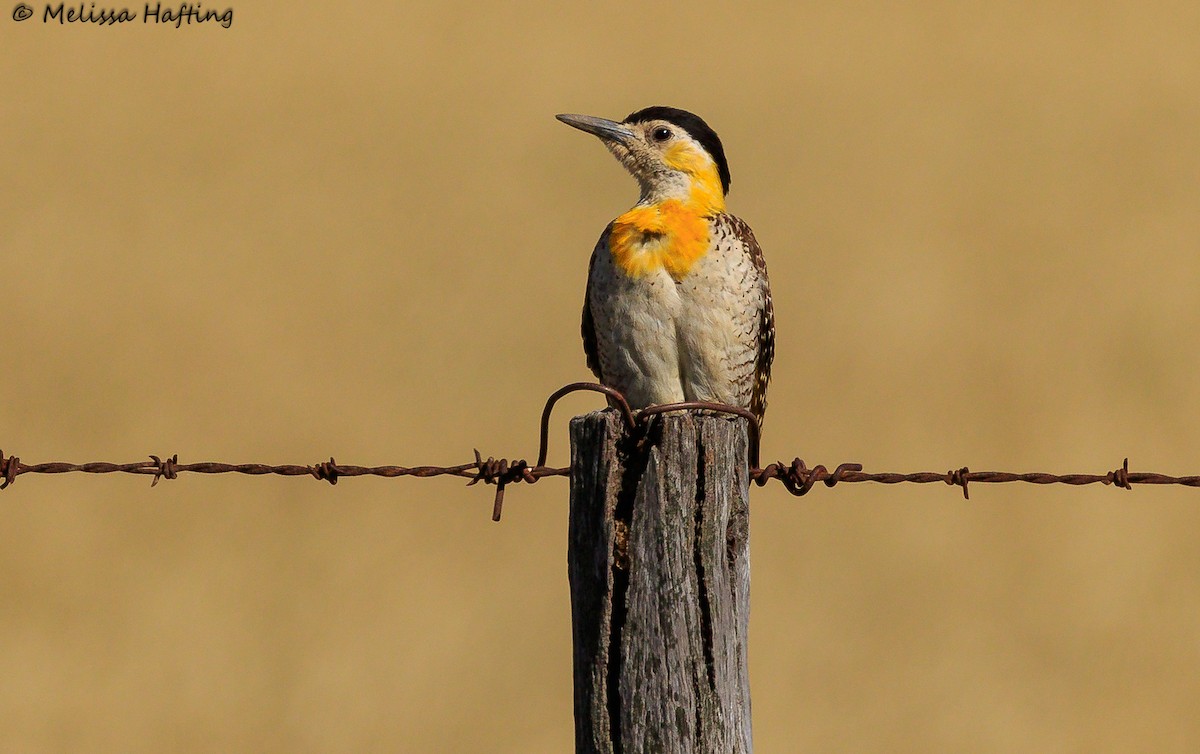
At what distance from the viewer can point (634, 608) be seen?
3539 mm

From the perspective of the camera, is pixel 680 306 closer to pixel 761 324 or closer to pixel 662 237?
pixel 662 237

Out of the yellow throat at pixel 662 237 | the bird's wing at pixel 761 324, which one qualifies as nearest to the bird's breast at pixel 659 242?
the yellow throat at pixel 662 237

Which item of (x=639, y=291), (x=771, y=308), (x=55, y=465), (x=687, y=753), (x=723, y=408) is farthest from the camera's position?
(x=771, y=308)

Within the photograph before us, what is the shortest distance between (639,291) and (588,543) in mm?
2686

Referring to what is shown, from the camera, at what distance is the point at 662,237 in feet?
20.4

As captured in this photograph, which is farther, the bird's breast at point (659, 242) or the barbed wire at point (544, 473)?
the bird's breast at point (659, 242)

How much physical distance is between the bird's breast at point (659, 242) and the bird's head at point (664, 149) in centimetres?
43

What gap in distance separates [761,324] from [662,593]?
307 centimetres

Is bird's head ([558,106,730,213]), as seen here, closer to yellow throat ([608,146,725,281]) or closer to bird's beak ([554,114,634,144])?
bird's beak ([554,114,634,144])

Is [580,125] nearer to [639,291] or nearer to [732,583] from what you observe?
[639,291]

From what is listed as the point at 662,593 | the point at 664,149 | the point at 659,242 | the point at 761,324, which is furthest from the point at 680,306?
the point at 662,593

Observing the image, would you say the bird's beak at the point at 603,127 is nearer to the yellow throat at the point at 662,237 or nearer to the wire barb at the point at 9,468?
the yellow throat at the point at 662,237

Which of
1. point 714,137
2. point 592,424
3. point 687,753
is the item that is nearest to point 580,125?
point 714,137

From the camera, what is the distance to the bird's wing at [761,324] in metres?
6.42
